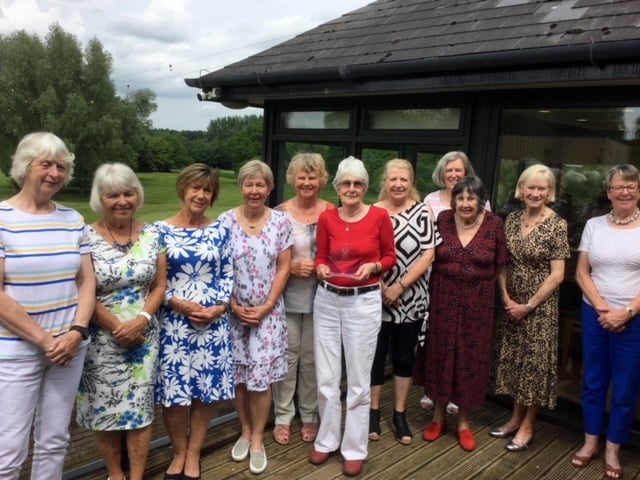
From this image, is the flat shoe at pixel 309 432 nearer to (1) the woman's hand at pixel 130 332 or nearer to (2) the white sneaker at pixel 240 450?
(2) the white sneaker at pixel 240 450

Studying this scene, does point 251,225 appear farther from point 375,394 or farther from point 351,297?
point 375,394

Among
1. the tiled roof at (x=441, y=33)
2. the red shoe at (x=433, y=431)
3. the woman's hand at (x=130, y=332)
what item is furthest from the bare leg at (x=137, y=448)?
the tiled roof at (x=441, y=33)

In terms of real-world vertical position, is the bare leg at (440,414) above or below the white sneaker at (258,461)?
above

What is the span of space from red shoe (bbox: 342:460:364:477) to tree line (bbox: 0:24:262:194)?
27.6m

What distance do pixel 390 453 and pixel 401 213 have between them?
4.77 feet

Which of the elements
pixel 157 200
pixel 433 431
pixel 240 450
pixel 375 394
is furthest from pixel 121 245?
pixel 157 200

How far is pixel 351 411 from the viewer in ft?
8.81

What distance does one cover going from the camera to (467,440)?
298 cm

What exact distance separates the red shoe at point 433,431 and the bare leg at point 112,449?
180 centimetres

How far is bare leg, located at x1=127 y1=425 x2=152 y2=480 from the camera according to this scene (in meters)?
2.39

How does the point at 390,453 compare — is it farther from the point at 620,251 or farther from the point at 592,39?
the point at 592,39

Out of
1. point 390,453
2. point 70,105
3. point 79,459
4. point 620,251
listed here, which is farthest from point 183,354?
point 70,105

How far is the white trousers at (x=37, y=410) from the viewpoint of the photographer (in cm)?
192

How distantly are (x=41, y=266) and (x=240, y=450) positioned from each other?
5.18 feet
